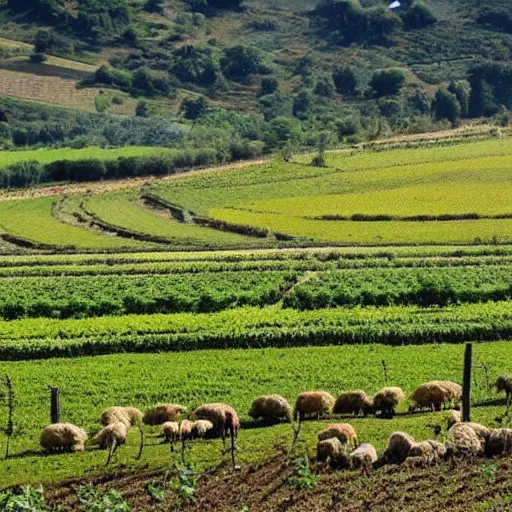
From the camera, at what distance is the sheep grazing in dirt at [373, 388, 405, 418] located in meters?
35.2

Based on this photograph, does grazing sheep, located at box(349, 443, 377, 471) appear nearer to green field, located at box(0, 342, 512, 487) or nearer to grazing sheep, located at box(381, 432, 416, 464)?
grazing sheep, located at box(381, 432, 416, 464)

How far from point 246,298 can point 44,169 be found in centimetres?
8846

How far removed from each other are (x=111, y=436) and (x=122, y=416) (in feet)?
6.11

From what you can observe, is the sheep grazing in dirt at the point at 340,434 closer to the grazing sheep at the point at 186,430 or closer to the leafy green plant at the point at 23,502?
the grazing sheep at the point at 186,430

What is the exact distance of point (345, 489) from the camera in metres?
27.3

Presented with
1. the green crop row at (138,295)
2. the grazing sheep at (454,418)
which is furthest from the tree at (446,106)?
the grazing sheep at (454,418)

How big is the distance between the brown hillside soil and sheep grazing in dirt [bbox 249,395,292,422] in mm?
5043

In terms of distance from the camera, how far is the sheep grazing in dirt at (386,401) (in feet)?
116

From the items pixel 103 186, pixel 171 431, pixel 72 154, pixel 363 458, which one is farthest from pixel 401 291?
pixel 72 154

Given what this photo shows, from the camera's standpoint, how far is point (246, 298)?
2192 inches

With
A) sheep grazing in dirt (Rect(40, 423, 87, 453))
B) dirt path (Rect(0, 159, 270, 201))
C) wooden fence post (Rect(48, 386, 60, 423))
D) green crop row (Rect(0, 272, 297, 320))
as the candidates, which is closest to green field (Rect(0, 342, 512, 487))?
sheep grazing in dirt (Rect(40, 423, 87, 453))

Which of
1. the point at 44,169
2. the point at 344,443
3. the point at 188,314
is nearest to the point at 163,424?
the point at 344,443

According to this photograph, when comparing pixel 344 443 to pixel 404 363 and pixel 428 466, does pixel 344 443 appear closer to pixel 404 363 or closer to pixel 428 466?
pixel 428 466

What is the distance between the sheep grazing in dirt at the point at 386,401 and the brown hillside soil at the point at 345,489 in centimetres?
647
